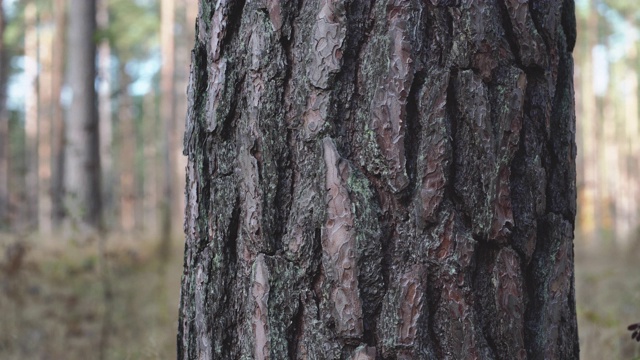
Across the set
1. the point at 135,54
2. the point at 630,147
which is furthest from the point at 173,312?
the point at 135,54

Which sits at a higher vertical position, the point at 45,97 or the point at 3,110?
the point at 45,97

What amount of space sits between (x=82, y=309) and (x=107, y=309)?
911 mm

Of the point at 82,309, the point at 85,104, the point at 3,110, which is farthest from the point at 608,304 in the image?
the point at 3,110

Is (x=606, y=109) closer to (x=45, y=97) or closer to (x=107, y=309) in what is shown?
(x=45, y=97)

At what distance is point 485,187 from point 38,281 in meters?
5.28

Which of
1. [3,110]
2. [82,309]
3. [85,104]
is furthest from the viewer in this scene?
[3,110]

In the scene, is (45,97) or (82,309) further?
(45,97)

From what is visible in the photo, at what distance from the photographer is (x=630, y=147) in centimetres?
2634

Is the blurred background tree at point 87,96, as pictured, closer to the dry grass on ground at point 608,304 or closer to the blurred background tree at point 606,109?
the dry grass on ground at point 608,304

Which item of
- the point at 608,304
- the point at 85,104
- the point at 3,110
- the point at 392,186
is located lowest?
the point at 608,304

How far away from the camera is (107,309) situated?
3770 millimetres

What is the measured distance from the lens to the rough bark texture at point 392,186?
3.38 ft

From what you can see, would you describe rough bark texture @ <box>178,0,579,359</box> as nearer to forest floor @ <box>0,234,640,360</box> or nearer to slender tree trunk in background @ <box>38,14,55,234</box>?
forest floor @ <box>0,234,640,360</box>

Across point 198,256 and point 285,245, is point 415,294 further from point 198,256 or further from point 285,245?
point 198,256
